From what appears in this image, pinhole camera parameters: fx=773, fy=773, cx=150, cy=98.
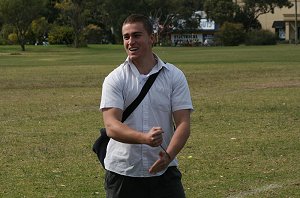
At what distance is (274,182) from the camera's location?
356 inches

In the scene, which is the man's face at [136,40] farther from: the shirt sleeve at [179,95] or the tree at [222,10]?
the tree at [222,10]

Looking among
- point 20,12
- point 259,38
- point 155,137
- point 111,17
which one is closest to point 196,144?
point 155,137

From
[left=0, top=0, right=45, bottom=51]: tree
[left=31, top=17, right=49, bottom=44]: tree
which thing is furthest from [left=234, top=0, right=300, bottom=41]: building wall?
[left=0, top=0, right=45, bottom=51]: tree

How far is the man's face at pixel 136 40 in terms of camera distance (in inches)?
200

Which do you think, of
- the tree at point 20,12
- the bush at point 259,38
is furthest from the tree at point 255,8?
the tree at point 20,12

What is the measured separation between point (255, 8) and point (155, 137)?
111m

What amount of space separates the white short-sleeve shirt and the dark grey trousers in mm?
49

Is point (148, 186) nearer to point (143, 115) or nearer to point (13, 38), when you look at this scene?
point (143, 115)

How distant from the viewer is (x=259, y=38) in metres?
102

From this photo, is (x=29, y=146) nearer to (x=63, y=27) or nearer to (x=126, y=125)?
(x=126, y=125)

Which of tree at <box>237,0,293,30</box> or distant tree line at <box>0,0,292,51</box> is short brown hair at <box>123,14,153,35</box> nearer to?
distant tree line at <box>0,0,292,51</box>

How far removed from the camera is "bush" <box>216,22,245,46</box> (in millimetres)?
101188

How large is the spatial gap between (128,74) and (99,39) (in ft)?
371

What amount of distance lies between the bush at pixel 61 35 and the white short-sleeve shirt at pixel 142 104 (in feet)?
316
